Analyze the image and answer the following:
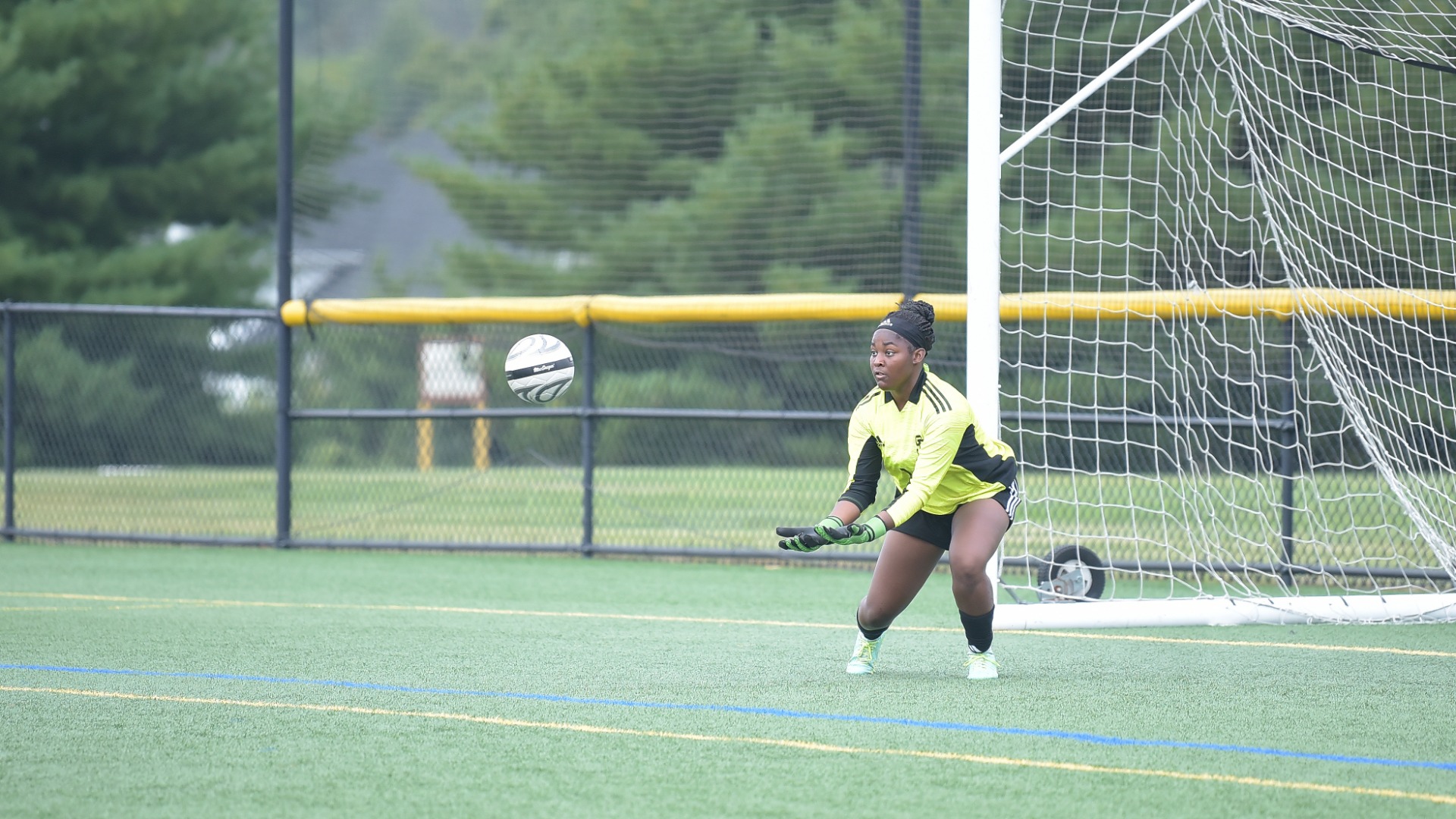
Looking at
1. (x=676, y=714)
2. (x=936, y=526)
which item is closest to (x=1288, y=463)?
(x=936, y=526)

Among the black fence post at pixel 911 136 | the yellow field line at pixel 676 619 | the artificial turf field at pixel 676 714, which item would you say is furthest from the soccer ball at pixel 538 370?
the black fence post at pixel 911 136

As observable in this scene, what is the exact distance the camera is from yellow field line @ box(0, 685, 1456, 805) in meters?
4.41

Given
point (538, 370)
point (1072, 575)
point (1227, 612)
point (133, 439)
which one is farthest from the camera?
point (133, 439)

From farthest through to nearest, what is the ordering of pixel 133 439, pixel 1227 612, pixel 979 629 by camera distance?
pixel 133 439
pixel 1227 612
pixel 979 629

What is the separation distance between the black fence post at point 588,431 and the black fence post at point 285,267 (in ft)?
8.33

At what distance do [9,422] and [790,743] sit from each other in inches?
384

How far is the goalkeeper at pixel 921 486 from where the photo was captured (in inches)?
241

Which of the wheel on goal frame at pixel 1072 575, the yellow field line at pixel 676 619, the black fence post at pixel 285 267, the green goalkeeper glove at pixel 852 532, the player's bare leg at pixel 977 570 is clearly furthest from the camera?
the black fence post at pixel 285 267

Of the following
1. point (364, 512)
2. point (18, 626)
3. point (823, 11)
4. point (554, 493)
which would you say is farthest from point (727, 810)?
point (823, 11)

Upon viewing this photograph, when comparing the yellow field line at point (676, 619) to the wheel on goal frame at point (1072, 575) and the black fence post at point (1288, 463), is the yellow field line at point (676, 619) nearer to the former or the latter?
the wheel on goal frame at point (1072, 575)

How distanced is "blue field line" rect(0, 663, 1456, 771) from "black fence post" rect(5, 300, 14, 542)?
6558 mm

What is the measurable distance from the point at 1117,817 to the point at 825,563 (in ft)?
23.6

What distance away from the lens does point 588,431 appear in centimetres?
1167

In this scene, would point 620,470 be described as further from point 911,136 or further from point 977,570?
point 977,570
